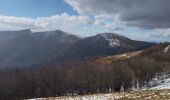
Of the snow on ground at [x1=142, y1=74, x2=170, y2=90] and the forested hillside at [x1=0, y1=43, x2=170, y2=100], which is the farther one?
the forested hillside at [x1=0, y1=43, x2=170, y2=100]

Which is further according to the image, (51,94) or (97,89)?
(51,94)

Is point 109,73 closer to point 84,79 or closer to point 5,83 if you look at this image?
point 84,79

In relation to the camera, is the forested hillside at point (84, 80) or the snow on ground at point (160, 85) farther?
the forested hillside at point (84, 80)

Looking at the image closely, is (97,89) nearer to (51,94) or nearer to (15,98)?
(51,94)

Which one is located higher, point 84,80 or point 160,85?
point 84,80

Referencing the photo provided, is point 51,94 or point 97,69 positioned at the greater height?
point 97,69

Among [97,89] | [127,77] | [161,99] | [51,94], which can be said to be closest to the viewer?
[161,99]

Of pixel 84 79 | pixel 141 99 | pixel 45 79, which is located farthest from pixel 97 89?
pixel 141 99

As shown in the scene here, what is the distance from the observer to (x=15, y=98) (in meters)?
166

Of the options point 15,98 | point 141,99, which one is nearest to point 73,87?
point 15,98

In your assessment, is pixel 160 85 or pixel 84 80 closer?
pixel 160 85

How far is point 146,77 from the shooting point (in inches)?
5773

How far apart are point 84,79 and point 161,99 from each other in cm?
12172

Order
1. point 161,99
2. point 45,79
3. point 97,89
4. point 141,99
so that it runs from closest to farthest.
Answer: point 161,99 < point 141,99 < point 97,89 < point 45,79
